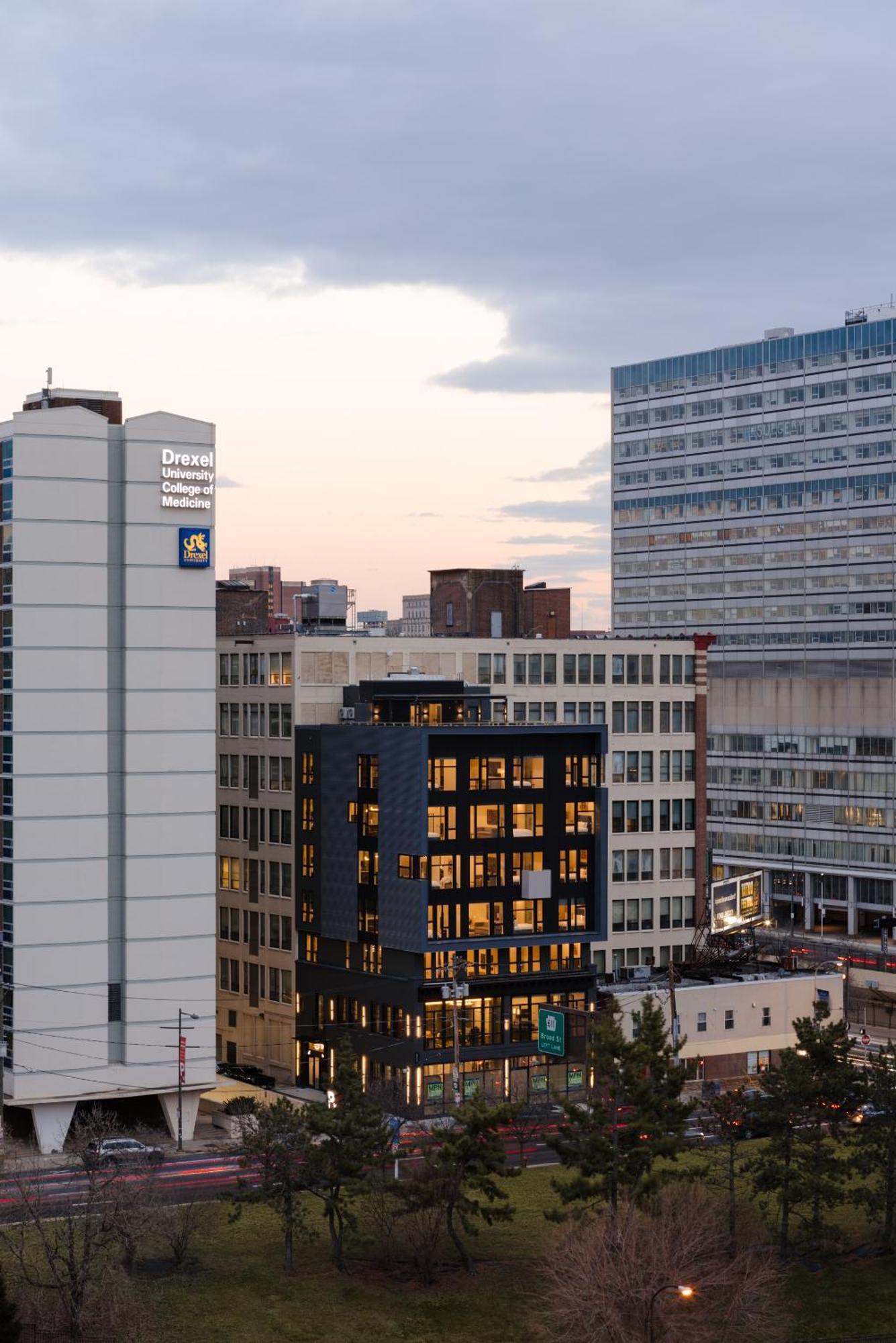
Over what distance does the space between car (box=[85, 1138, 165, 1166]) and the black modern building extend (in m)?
22.0

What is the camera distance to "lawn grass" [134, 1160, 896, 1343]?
8656 cm

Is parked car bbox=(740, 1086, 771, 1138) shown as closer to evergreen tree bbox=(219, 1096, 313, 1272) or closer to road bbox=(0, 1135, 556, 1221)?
road bbox=(0, 1135, 556, 1221)

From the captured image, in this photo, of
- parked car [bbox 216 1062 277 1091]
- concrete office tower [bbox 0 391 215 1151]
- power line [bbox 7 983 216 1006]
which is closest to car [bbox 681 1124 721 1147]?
concrete office tower [bbox 0 391 215 1151]

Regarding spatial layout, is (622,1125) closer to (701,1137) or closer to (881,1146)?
(881,1146)

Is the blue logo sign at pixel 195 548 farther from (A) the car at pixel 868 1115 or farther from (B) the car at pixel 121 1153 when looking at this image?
(A) the car at pixel 868 1115

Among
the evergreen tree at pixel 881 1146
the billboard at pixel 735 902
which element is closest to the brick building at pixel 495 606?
the billboard at pixel 735 902

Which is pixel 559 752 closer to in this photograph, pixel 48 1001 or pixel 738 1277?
pixel 48 1001

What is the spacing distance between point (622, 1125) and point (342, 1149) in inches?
566

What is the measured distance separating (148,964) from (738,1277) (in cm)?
5010

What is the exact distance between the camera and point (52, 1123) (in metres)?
116

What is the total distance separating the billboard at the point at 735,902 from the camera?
502ft

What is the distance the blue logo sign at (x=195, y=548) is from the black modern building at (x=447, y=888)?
19.5 meters

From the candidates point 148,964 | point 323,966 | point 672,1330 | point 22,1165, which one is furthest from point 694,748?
point 672,1330

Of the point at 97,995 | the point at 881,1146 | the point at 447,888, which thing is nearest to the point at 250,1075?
the point at 447,888
